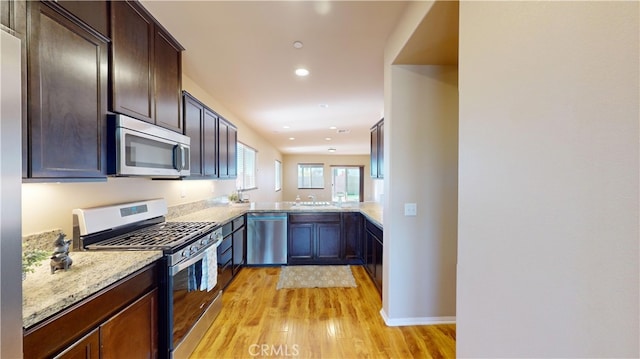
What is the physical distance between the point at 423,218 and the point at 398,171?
499mm

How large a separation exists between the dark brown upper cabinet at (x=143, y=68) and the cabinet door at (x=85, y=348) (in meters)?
1.26

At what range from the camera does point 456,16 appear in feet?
5.16

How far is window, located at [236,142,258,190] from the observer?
5.63 m

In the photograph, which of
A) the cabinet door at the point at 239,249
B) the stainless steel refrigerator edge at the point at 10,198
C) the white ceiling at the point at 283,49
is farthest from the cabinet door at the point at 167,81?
the cabinet door at the point at 239,249

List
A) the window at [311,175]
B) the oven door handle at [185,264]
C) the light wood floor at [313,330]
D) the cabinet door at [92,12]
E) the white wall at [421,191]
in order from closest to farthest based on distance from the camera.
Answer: the cabinet door at [92,12], the oven door handle at [185,264], the light wood floor at [313,330], the white wall at [421,191], the window at [311,175]

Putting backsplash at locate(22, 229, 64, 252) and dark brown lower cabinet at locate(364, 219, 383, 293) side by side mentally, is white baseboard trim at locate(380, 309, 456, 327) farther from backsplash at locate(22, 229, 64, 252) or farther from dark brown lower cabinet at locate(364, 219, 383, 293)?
backsplash at locate(22, 229, 64, 252)

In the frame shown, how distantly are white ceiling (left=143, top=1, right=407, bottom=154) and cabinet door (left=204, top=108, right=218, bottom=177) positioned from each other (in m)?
0.48

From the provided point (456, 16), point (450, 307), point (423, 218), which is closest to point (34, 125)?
point (456, 16)

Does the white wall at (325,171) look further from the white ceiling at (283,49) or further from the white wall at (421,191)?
the white wall at (421,191)

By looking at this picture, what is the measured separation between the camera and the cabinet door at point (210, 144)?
3.01 m

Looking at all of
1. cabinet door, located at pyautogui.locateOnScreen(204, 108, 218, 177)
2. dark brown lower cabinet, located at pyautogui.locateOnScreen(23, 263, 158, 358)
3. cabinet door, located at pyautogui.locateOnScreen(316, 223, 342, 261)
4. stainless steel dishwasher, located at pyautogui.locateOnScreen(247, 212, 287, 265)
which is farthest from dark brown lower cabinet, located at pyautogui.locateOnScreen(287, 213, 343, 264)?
dark brown lower cabinet, located at pyautogui.locateOnScreen(23, 263, 158, 358)

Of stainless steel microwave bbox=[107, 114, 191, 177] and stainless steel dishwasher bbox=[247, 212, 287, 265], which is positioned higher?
stainless steel microwave bbox=[107, 114, 191, 177]

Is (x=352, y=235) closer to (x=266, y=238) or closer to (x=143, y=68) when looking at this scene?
(x=266, y=238)

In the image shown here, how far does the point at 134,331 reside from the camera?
4.79ft
